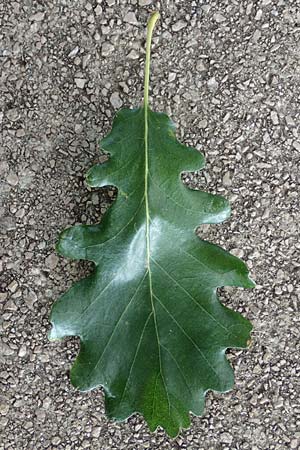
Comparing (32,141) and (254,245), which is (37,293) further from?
(254,245)

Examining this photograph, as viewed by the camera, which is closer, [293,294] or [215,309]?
[215,309]

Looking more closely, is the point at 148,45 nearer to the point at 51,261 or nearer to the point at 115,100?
the point at 115,100

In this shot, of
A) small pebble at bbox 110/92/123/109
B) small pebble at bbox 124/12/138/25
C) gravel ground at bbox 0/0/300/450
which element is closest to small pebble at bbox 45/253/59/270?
gravel ground at bbox 0/0/300/450

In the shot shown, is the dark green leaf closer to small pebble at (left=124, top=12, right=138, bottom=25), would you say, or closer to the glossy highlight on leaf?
the glossy highlight on leaf

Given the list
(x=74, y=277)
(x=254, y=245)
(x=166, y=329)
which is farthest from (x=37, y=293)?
(x=254, y=245)

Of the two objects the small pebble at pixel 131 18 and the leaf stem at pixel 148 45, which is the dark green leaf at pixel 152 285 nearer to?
the leaf stem at pixel 148 45

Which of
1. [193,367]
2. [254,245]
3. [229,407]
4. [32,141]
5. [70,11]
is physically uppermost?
[70,11]

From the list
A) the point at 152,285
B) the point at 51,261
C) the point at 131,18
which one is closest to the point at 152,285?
the point at 152,285
